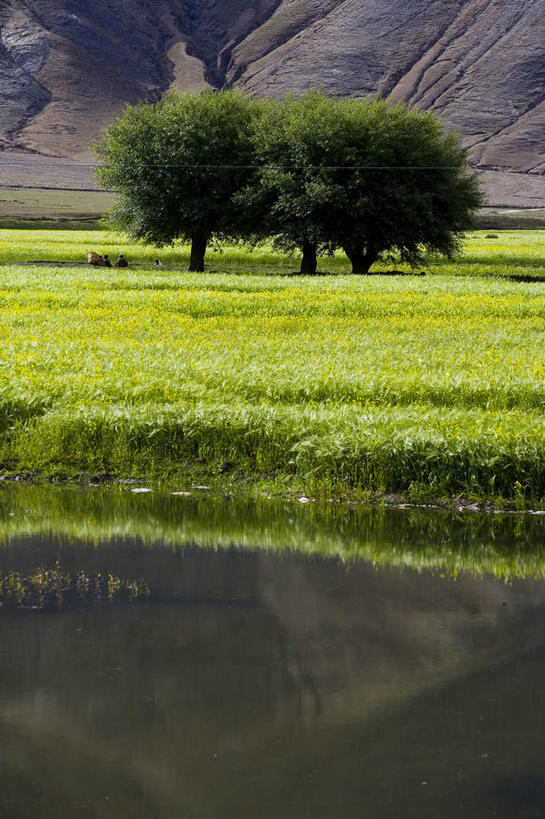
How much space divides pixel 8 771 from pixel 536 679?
332 cm

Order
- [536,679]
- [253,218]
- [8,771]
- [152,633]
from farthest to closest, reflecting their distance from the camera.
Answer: [253,218], [152,633], [536,679], [8,771]

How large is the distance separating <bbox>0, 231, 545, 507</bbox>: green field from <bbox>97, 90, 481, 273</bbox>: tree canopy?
1062 inches

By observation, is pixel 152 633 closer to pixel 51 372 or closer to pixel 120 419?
pixel 120 419

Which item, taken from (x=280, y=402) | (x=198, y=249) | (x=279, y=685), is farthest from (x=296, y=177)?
(x=279, y=685)

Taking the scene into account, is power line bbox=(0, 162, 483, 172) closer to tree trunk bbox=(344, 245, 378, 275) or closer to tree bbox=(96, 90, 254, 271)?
tree bbox=(96, 90, 254, 271)

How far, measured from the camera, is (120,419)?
13938 millimetres

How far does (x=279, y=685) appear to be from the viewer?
21.8ft

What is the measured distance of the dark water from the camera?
5.48 metres

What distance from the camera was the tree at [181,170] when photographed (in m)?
56.6

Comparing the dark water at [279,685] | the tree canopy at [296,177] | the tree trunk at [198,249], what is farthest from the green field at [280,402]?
the tree trunk at [198,249]

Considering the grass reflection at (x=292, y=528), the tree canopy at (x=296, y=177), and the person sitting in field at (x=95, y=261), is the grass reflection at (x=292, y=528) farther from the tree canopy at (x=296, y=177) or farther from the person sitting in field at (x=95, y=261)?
the person sitting in field at (x=95, y=261)

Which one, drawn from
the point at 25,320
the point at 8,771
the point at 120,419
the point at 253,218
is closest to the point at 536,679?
the point at 8,771

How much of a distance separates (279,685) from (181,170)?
52334 mm

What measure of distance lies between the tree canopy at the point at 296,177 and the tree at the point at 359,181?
0.07 m
